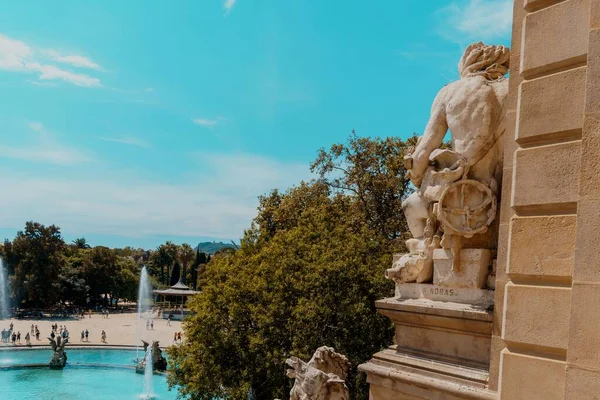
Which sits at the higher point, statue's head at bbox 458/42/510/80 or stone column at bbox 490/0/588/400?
statue's head at bbox 458/42/510/80

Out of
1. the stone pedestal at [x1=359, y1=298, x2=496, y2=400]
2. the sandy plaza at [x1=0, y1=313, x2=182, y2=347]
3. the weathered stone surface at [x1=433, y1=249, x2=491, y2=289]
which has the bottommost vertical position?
the sandy plaza at [x1=0, y1=313, x2=182, y2=347]

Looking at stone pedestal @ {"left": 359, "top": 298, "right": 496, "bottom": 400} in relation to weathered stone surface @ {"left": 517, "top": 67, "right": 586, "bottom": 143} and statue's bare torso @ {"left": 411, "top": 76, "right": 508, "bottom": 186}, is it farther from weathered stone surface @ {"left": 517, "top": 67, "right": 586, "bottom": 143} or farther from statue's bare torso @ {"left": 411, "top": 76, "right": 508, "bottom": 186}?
weathered stone surface @ {"left": 517, "top": 67, "right": 586, "bottom": 143}

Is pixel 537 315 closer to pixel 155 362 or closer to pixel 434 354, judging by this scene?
pixel 434 354

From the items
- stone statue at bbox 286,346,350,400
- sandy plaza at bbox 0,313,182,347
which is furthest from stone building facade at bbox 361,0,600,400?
sandy plaza at bbox 0,313,182,347

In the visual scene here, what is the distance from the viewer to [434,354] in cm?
636

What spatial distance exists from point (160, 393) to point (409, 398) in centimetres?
2489

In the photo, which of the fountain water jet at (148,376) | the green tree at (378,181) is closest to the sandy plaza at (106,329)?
the fountain water jet at (148,376)

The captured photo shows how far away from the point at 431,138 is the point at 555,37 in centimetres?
234

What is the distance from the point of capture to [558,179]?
4.43 metres

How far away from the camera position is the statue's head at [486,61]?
6.70 m

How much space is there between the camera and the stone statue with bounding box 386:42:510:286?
6.06 m

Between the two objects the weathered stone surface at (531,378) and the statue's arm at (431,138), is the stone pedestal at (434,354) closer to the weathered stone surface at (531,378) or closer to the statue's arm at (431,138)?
the weathered stone surface at (531,378)

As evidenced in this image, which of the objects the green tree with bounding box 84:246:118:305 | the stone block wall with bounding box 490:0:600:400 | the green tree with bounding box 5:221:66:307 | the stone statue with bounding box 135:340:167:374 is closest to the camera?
the stone block wall with bounding box 490:0:600:400

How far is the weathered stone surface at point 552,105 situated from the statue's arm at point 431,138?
1952 mm
